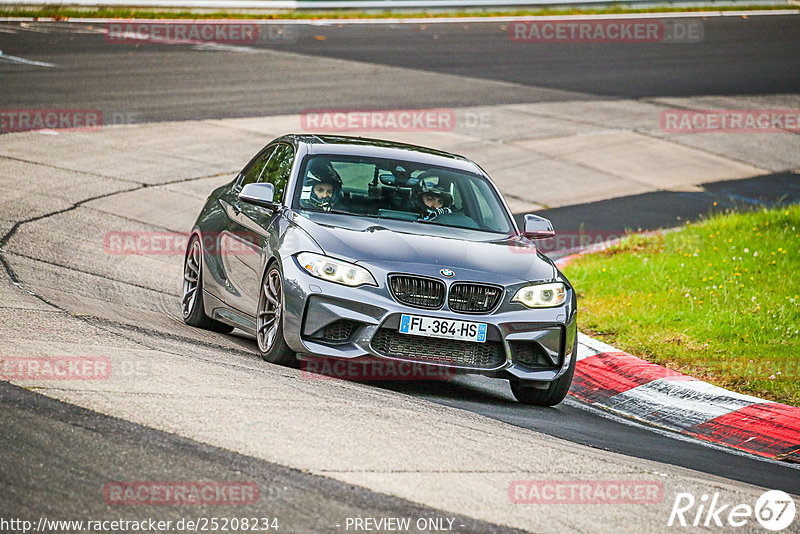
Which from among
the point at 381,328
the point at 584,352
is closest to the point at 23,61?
the point at 584,352

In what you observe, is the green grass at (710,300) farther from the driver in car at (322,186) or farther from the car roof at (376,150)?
the driver in car at (322,186)

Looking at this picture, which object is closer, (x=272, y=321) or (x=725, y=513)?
(x=725, y=513)

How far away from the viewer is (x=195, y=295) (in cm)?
974

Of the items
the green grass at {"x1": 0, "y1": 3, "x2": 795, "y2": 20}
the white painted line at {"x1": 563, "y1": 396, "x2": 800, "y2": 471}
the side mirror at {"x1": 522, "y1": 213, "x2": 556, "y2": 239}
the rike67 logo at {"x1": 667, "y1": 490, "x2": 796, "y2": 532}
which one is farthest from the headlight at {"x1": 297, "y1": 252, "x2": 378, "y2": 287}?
the green grass at {"x1": 0, "y1": 3, "x2": 795, "y2": 20}

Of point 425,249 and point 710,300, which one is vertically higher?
point 425,249

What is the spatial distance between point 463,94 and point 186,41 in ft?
26.8

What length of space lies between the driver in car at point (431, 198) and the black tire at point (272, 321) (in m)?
1.33

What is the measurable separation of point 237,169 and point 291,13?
18.5 m

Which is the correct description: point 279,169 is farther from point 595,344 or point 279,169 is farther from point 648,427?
point 648,427

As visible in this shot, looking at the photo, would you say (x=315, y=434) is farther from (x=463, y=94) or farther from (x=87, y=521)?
(x=463, y=94)

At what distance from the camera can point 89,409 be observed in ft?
19.2

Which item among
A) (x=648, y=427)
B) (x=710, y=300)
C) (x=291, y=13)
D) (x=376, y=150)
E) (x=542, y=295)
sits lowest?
(x=648, y=427)

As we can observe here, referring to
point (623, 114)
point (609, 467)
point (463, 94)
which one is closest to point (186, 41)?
point (463, 94)

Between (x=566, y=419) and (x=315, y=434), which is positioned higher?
(x=315, y=434)
